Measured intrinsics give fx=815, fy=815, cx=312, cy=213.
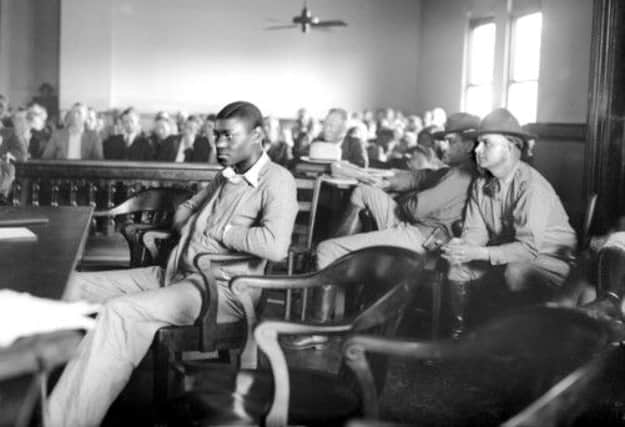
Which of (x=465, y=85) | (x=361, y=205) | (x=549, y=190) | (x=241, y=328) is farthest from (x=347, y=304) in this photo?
(x=465, y=85)

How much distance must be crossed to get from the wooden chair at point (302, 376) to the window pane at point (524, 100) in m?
8.14

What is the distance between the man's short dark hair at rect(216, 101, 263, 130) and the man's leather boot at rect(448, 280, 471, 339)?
1.33 metres

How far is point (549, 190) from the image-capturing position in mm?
3959

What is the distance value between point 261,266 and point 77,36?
40.2 feet

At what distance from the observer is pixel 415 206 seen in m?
4.46

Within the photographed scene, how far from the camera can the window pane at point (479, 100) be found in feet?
38.8

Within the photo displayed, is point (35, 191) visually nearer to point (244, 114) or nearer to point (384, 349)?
point (244, 114)

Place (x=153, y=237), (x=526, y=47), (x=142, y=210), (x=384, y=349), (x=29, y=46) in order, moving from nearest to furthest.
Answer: (x=384, y=349) → (x=153, y=237) → (x=142, y=210) → (x=526, y=47) → (x=29, y=46)

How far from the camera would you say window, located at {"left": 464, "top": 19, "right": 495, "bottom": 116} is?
11.9m

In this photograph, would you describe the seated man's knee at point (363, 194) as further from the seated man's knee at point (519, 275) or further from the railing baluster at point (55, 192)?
the railing baluster at point (55, 192)

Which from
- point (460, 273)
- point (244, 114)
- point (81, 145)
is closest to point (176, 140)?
point (81, 145)

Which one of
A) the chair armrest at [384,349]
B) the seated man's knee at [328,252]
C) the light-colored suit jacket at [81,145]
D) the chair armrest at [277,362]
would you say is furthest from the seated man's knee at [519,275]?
the light-colored suit jacket at [81,145]

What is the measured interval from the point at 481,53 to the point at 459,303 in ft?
29.5

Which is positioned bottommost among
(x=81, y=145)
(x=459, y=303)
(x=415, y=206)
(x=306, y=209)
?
(x=459, y=303)
